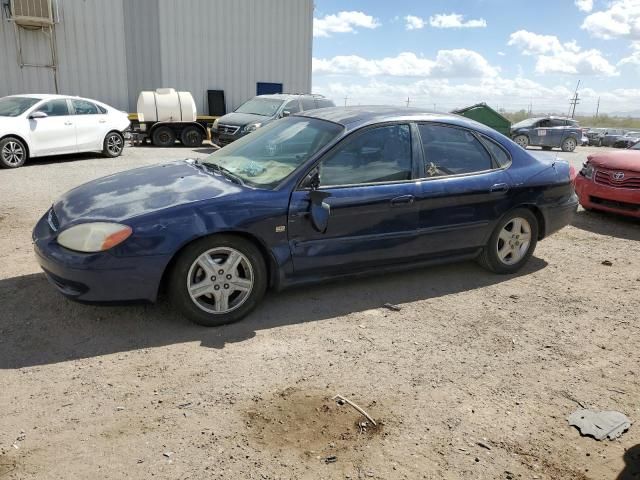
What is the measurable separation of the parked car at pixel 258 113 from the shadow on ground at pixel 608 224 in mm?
8104

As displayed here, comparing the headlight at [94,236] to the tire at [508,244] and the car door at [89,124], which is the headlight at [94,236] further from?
the car door at [89,124]

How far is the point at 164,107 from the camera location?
16484 mm

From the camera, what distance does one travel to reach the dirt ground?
2.57 metres

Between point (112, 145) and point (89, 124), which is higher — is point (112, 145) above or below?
below

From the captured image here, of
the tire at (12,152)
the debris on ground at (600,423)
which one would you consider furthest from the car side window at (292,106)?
the debris on ground at (600,423)

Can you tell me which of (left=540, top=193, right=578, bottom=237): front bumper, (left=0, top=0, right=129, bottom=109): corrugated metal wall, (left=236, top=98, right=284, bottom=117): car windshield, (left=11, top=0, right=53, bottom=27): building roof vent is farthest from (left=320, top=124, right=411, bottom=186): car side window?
(left=0, top=0, right=129, bottom=109): corrugated metal wall

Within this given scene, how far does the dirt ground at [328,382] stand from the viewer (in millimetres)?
2570

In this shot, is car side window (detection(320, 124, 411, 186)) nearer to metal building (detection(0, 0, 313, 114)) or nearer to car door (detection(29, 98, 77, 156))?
car door (detection(29, 98, 77, 156))

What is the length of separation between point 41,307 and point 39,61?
54.8 ft

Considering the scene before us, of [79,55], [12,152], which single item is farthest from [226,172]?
[79,55]

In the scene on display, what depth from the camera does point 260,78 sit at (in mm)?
22219

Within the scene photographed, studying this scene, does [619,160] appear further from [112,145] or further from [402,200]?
[112,145]

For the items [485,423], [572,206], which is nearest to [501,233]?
[572,206]

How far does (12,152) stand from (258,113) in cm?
629
